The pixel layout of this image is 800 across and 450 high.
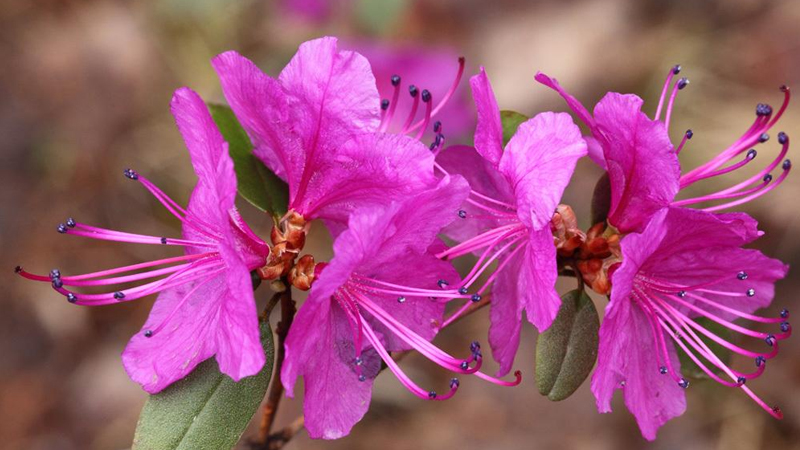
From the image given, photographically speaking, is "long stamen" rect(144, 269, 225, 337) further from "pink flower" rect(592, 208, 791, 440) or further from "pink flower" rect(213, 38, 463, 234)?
"pink flower" rect(592, 208, 791, 440)

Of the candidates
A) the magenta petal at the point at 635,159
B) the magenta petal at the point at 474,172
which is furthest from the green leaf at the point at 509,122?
the magenta petal at the point at 635,159

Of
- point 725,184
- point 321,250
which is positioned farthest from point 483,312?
point 725,184

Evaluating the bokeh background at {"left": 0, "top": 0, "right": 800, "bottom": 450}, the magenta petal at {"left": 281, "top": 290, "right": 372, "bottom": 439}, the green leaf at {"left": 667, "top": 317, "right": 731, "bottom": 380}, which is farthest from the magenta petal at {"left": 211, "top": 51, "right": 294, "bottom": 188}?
the bokeh background at {"left": 0, "top": 0, "right": 800, "bottom": 450}

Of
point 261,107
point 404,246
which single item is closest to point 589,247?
point 404,246

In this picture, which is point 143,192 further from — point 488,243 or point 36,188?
point 488,243

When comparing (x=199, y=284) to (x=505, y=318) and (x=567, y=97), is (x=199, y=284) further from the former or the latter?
(x=567, y=97)
